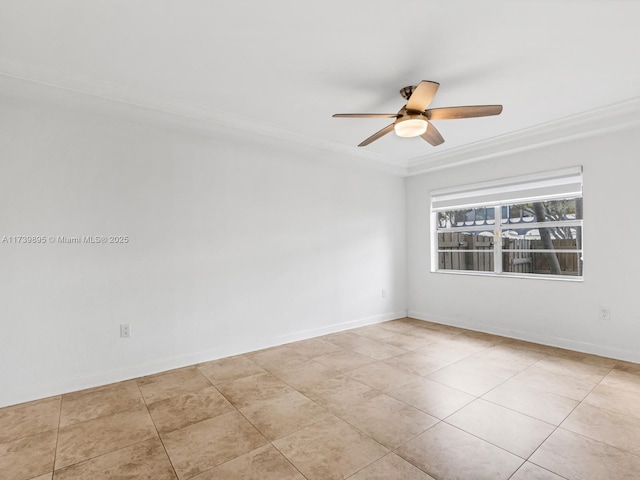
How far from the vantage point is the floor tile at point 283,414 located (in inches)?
81.5

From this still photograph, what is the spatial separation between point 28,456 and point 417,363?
9.73 ft

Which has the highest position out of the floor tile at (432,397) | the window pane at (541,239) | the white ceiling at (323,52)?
the white ceiling at (323,52)

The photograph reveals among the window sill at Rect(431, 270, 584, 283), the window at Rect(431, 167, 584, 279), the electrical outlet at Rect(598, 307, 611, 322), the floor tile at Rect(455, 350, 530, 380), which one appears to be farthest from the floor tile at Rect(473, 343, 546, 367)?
the window at Rect(431, 167, 584, 279)

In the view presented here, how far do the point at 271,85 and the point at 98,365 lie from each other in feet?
9.23

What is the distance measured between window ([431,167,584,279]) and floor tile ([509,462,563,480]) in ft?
8.95

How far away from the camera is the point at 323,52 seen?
2207mm

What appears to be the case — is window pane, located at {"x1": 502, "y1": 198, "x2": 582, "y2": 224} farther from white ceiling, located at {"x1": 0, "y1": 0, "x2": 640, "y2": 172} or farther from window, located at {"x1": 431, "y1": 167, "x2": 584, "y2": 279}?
white ceiling, located at {"x1": 0, "y1": 0, "x2": 640, "y2": 172}

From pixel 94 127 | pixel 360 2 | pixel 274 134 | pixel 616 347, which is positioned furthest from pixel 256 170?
pixel 616 347

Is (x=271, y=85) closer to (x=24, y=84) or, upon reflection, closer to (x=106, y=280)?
(x=24, y=84)

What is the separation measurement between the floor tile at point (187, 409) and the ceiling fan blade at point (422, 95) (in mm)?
2628

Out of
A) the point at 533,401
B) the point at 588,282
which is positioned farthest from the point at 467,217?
the point at 533,401

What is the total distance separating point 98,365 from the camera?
276cm

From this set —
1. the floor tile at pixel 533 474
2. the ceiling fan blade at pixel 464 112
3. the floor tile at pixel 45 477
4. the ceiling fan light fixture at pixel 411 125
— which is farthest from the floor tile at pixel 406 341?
the floor tile at pixel 45 477

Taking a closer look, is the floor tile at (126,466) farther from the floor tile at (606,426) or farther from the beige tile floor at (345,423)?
the floor tile at (606,426)
